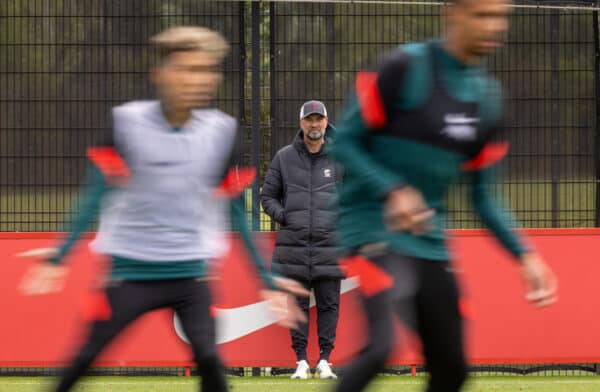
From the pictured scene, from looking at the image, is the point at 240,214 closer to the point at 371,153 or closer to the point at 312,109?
the point at 371,153

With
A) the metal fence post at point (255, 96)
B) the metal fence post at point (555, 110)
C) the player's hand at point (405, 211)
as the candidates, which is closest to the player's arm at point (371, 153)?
the player's hand at point (405, 211)

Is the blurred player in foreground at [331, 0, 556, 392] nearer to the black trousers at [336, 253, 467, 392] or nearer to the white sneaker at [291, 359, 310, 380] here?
the black trousers at [336, 253, 467, 392]

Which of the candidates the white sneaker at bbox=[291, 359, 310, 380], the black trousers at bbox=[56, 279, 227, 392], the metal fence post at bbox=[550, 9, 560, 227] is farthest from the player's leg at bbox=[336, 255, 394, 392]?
the metal fence post at bbox=[550, 9, 560, 227]

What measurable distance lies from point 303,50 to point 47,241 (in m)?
2.77

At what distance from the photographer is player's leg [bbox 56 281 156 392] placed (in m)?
4.80

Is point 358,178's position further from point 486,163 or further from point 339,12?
point 339,12

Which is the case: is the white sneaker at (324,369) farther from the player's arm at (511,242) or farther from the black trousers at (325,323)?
the player's arm at (511,242)

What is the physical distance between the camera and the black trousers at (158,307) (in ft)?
15.8

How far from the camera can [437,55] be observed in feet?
14.9

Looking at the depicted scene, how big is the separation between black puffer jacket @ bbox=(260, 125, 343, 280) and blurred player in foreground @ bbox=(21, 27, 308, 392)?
5677 millimetres


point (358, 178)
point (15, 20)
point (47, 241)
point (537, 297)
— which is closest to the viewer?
point (358, 178)

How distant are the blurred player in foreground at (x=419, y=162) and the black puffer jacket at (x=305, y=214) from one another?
611 centimetres

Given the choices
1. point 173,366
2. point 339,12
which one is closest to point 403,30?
point 339,12

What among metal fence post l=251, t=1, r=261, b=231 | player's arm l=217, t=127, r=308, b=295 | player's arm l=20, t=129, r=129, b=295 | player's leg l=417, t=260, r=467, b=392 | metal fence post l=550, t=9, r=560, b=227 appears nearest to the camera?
player's leg l=417, t=260, r=467, b=392
